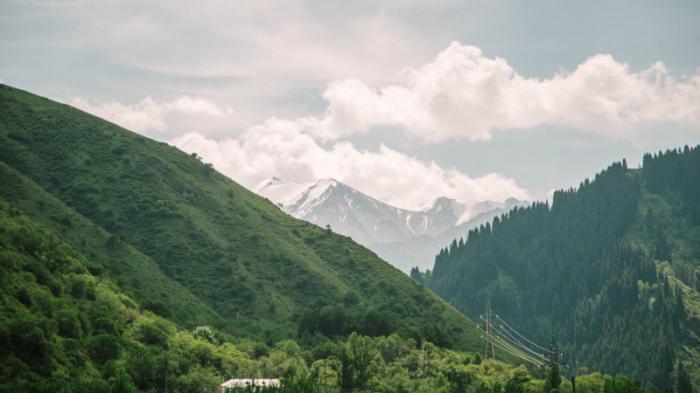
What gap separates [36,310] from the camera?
123938mm

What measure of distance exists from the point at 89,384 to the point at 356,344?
61.9 meters

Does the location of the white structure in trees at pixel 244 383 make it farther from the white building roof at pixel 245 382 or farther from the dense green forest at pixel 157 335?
the dense green forest at pixel 157 335

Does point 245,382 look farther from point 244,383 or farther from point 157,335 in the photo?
point 157,335

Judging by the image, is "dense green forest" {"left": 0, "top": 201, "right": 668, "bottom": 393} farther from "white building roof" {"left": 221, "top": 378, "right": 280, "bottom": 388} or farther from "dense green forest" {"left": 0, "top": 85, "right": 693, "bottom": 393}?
"white building roof" {"left": 221, "top": 378, "right": 280, "bottom": 388}

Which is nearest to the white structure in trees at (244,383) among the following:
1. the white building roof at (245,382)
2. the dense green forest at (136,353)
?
the white building roof at (245,382)

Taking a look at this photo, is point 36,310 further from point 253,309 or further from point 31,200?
point 253,309

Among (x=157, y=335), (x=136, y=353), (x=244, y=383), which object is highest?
(x=157, y=335)

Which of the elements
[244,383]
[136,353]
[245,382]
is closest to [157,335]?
[136,353]

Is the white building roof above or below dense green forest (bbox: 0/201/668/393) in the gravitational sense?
below

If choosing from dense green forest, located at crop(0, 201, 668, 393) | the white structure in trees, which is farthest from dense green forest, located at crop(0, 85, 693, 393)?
the white structure in trees

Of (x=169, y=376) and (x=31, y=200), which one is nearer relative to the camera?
(x=169, y=376)

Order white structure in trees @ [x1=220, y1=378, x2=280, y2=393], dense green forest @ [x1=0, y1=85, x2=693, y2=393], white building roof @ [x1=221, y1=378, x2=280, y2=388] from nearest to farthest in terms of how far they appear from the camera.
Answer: dense green forest @ [x1=0, y1=85, x2=693, y2=393] → white structure in trees @ [x1=220, y1=378, x2=280, y2=393] → white building roof @ [x1=221, y1=378, x2=280, y2=388]

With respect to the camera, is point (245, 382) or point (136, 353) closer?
point (136, 353)

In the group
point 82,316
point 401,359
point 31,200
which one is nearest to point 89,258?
point 31,200
